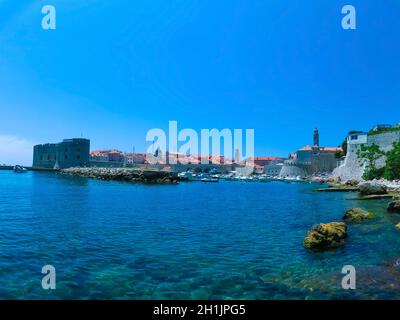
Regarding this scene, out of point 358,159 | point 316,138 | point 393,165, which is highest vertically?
point 316,138

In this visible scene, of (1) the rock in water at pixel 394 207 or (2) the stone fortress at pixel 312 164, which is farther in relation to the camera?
(2) the stone fortress at pixel 312 164

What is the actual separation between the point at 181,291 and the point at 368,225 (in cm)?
1456

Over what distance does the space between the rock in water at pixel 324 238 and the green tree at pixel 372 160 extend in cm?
5517

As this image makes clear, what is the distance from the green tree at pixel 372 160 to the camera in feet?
214

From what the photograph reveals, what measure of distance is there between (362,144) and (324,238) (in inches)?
2587

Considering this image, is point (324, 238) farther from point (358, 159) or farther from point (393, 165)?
point (358, 159)

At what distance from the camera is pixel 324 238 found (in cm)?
1527

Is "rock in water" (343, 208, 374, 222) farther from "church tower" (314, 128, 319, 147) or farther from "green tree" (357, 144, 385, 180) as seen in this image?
"church tower" (314, 128, 319, 147)

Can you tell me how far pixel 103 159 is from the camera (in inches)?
6978

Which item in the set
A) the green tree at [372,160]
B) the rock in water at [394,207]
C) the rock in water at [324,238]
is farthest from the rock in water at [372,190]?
the rock in water at [324,238]

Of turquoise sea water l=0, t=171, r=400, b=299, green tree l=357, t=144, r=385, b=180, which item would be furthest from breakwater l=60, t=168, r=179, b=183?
turquoise sea water l=0, t=171, r=400, b=299

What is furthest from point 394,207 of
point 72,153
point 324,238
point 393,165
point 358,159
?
point 72,153

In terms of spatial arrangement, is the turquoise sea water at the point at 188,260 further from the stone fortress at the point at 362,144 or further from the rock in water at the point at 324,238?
the stone fortress at the point at 362,144
